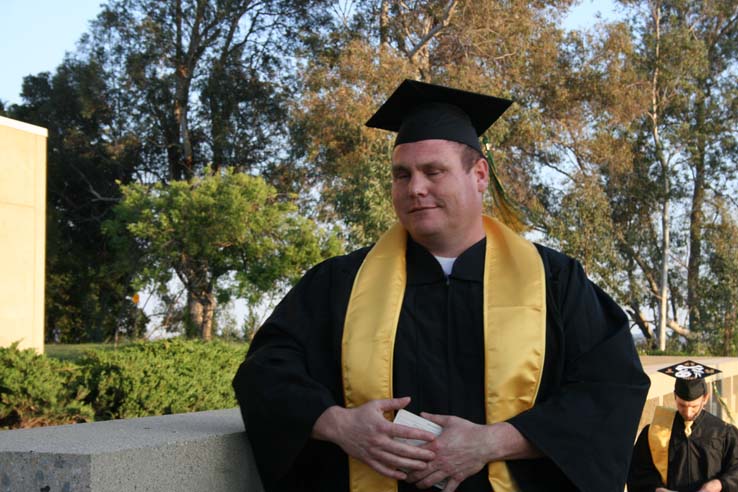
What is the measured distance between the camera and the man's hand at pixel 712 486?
216 inches

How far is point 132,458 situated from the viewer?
206 centimetres

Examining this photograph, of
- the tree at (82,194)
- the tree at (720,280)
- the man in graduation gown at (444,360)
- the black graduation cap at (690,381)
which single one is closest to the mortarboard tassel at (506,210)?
the man in graduation gown at (444,360)

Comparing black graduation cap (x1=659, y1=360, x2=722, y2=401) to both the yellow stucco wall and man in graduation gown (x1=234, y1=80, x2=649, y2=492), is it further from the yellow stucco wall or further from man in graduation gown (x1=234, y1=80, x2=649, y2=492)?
the yellow stucco wall

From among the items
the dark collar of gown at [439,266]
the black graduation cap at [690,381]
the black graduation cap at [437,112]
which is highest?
the black graduation cap at [437,112]

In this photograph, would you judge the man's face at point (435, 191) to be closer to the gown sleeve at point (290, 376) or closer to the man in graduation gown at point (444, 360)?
the man in graduation gown at point (444, 360)

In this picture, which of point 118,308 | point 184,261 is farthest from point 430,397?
point 118,308

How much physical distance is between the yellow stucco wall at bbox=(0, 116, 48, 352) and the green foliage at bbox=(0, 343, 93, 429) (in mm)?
4504

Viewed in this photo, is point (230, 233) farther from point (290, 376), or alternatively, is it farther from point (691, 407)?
point (290, 376)

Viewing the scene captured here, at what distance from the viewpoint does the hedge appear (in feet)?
20.1

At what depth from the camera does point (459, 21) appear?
21.1m

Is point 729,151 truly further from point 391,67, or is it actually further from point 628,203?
point 391,67

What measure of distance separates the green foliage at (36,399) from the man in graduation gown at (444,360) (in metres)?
4.10

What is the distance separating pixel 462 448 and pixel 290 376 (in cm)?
50

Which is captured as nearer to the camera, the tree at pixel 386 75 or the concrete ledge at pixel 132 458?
the concrete ledge at pixel 132 458
